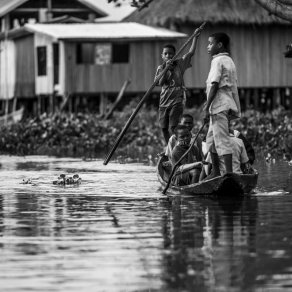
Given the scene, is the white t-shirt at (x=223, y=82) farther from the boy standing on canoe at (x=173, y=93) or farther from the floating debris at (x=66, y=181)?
the floating debris at (x=66, y=181)

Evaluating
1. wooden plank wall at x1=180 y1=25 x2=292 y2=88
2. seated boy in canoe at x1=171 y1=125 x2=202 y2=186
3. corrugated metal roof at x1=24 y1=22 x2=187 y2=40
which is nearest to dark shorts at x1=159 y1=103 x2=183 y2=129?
seated boy in canoe at x1=171 y1=125 x2=202 y2=186

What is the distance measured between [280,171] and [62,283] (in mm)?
12811

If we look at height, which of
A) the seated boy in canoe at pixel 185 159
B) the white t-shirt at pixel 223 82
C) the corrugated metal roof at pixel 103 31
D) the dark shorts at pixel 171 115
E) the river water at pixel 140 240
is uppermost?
the corrugated metal roof at pixel 103 31

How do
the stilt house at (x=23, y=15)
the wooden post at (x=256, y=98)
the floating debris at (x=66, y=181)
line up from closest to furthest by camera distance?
the floating debris at (x=66, y=181) → the wooden post at (x=256, y=98) → the stilt house at (x=23, y=15)

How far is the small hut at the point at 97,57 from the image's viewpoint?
151ft

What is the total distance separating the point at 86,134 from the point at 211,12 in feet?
46.4

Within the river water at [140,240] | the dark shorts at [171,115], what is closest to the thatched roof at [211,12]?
the dark shorts at [171,115]

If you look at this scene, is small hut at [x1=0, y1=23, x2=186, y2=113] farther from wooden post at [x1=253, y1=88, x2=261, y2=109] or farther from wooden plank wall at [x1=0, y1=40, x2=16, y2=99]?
wooden post at [x1=253, y1=88, x2=261, y2=109]

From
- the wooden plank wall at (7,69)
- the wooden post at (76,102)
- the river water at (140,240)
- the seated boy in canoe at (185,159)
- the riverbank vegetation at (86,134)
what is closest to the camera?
the river water at (140,240)

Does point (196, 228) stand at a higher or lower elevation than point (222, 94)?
lower

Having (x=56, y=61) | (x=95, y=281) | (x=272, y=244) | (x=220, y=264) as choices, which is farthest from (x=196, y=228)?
(x=56, y=61)

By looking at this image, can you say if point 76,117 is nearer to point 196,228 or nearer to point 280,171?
point 280,171

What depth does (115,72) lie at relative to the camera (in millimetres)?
47156

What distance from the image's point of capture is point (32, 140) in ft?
112
